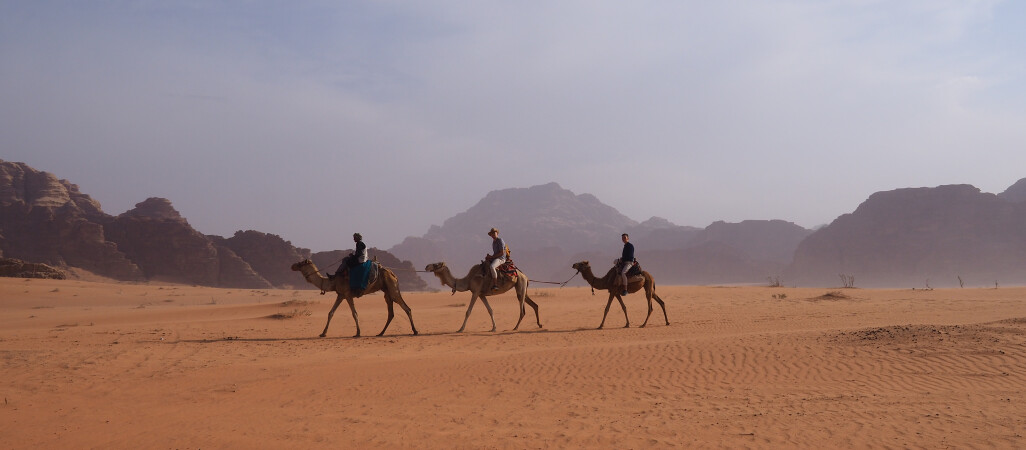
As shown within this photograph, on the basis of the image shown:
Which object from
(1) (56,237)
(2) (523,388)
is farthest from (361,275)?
(1) (56,237)

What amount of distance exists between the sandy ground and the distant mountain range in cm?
4807

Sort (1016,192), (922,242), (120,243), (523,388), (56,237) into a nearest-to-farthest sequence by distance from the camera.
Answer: (523,388) < (56,237) < (120,243) < (922,242) < (1016,192)

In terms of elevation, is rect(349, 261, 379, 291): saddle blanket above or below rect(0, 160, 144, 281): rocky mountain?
below

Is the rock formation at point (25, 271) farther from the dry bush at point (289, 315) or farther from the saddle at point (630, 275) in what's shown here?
the saddle at point (630, 275)

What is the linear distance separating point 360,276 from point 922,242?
117403 mm

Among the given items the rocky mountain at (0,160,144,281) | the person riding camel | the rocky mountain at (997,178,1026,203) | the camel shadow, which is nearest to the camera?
the camel shadow

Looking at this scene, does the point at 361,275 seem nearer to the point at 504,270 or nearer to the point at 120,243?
the point at 504,270

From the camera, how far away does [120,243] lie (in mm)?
71375

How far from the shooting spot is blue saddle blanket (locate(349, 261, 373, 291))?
16.3 m

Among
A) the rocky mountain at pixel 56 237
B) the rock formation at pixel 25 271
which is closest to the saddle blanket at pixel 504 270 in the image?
the rock formation at pixel 25 271

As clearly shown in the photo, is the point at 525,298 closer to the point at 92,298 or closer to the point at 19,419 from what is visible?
the point at 19,419

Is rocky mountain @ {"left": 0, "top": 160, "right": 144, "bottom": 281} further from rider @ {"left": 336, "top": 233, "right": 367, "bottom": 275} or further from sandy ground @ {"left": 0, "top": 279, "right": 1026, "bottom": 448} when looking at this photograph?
rider @ {"left": 336, "top": 233, "right": 367, "bottom": 275}

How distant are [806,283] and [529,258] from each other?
83.4 metres

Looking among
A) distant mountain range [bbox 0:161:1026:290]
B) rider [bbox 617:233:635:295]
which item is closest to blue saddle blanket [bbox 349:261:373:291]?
rider [bbox 617:233:635:295]
